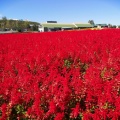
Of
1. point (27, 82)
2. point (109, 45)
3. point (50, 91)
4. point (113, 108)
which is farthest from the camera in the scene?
point (109, 45)

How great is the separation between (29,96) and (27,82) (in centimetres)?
33

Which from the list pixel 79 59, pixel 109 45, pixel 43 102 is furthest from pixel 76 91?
pixel 109 45

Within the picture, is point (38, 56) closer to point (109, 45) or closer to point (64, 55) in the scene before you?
point (64, 55)

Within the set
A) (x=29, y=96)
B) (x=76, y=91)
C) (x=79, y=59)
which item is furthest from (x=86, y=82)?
(x=79, y=59)

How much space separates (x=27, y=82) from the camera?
4156 mm

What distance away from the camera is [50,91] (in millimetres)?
3775

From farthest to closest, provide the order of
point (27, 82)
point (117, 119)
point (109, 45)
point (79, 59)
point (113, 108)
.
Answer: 1. point (109, 45)
2. point (79, 59)
3. point (27, 82)
4. point (113, 108)
5. point (117, 119)

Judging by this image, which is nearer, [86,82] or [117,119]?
[117,119]

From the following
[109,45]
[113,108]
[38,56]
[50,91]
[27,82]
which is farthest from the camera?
[109,45]

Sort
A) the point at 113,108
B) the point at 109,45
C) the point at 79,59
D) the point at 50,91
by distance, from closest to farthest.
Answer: the point at 113,108 < the point at 50,91 < the point at 79,59 < the point at 109,45

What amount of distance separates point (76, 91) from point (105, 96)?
58 centimetres

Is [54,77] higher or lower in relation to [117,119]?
higher

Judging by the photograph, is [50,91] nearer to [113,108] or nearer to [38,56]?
[113,108]

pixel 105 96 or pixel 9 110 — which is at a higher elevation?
pixel 105 96
